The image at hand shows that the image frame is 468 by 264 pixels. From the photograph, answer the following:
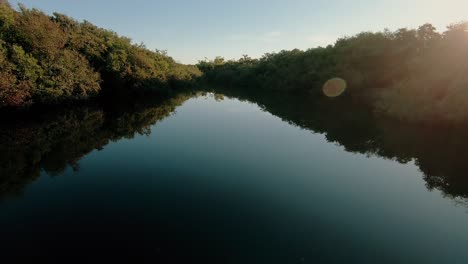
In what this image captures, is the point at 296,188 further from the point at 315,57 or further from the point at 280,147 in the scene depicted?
the point at 315,57

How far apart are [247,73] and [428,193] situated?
318 feet

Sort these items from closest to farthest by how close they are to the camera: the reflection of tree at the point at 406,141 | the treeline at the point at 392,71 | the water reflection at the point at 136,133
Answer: the water reflection at the point at 136,133, the reflection of tree at the point at 406,141, the treeline at the point at 392,71

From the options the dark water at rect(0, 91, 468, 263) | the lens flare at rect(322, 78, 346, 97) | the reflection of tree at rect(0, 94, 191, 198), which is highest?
the lens flare at rect(322, 78, 346, 97)

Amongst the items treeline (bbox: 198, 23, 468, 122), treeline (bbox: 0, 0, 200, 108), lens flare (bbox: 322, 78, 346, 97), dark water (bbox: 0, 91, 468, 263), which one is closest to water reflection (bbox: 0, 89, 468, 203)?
dark water (bbox: 0, 91, 468, 263)

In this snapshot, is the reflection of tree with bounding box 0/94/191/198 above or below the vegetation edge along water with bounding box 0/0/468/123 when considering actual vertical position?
below

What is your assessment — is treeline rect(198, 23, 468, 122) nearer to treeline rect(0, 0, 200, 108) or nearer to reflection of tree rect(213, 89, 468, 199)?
reflection of tree rect(213, 89, 468, 199)

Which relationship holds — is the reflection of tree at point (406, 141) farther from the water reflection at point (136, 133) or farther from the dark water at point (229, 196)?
the dark water at point (229, 196)

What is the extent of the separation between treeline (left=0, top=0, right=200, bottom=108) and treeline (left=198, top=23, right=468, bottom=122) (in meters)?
41.1

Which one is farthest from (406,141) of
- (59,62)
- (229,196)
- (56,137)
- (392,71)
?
(59,62)

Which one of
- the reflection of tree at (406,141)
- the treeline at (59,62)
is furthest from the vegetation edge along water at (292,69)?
the reflection of tree at (406,141)

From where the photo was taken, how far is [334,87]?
6725 cm

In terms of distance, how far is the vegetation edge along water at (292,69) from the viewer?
108ft

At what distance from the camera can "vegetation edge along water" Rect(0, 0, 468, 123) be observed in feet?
108

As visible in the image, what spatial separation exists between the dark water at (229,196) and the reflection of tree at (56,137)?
125 mm
